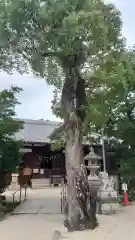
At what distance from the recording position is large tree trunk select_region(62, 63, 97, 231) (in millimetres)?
9094

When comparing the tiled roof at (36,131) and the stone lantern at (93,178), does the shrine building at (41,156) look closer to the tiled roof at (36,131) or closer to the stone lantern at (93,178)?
the tiled roof at (36,131)

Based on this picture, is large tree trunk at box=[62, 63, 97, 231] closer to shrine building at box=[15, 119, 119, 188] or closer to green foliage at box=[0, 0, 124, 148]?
green foliage at box=[0, 0, 124, 148]

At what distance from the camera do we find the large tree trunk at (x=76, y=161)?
9.09 metres

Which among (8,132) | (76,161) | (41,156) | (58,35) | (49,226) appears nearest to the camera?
(58,35)

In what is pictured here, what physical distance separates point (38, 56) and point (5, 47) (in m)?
1.04

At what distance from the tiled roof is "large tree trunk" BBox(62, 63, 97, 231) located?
14515 millimetres

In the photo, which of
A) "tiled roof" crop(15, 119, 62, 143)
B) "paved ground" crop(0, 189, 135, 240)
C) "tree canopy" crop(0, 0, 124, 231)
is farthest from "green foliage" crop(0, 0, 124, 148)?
"tiled roof" crop(15, 119, 62, 143)

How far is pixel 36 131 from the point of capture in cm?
2855

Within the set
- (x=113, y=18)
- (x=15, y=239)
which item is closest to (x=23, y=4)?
(x=113, y=18)

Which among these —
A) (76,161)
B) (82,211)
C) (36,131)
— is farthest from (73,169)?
(36,131)

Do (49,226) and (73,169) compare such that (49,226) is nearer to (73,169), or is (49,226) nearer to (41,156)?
(73,169)

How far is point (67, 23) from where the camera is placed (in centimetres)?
799

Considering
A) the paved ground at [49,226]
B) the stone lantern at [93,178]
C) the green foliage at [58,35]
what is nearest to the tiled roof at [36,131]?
the stone lantern at [93,178]

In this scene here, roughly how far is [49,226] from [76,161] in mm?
2543
